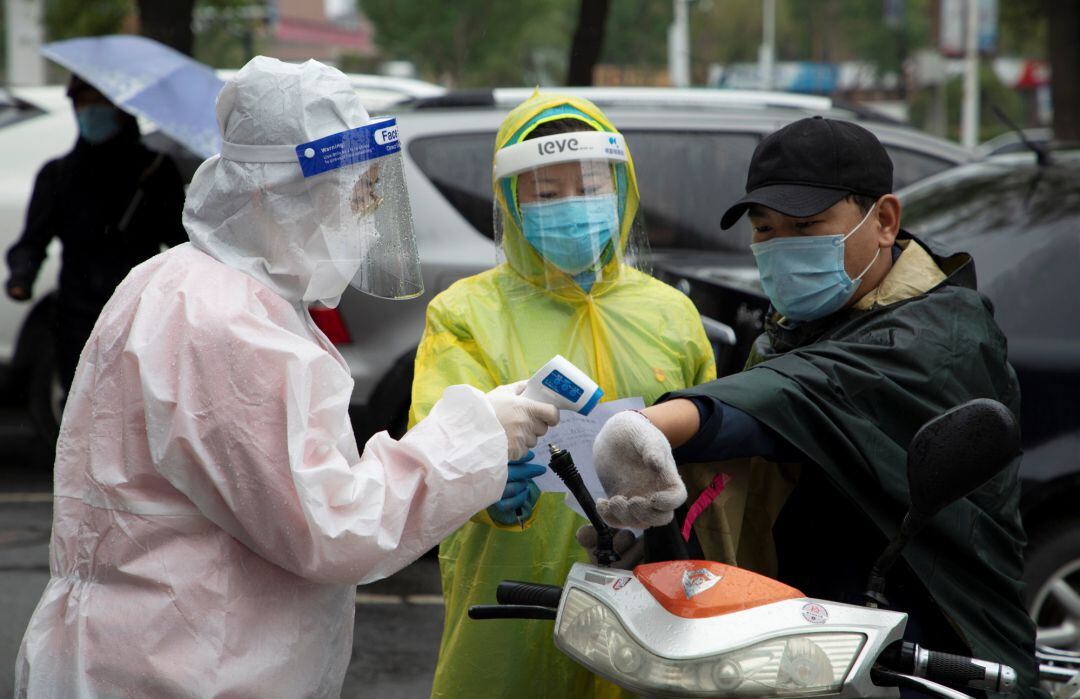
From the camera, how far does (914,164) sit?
593cm

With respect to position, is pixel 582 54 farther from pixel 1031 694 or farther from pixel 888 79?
pixel 888 79

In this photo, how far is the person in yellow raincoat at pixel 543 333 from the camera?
2617mm

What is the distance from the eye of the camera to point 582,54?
10.6 m

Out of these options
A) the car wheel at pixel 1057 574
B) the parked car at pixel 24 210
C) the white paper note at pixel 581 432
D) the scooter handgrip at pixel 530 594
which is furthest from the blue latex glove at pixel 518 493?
the parked car at pixel 24 210

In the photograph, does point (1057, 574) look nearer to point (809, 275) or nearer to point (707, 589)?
point (809, 275)

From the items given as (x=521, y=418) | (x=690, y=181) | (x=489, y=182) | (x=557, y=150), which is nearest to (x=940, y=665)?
(x=521, y=418)

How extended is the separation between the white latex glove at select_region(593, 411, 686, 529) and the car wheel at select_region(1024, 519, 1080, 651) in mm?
2625

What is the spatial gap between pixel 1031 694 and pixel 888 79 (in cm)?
6138

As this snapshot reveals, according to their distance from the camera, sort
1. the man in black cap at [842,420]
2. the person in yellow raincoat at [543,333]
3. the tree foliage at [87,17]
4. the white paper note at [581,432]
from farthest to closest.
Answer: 1. the tree foliage at [87,17]
2. the person in yellow raincoat at [543,333]
3. the white paper note at [581,432]
4. the man in black cap at [842,420]

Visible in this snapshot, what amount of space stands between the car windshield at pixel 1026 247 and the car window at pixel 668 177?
1.06 metres

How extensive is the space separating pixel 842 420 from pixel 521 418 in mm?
496

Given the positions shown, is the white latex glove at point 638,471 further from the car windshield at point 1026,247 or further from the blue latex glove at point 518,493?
the car windshield at point 1026,247

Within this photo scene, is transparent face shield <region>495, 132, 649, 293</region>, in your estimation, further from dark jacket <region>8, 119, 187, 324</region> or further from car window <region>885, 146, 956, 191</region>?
car window <region>885, 146, 956, 191</region>

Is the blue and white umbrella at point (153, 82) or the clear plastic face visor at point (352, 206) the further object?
the blue and white umbrella at point (153, 82)
